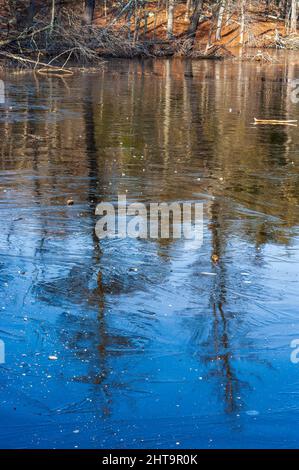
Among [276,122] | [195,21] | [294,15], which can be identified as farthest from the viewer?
[294,15]

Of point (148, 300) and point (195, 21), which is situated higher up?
point (195, 21)

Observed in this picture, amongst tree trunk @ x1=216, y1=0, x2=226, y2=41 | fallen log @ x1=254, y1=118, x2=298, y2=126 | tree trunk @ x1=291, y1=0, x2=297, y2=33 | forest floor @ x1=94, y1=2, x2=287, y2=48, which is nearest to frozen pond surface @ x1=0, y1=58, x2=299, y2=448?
fallen log @ x1=254, y1=118, x2=298, y2=126

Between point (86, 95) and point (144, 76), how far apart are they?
26.3ft

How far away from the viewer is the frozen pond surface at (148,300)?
4840 millimetres

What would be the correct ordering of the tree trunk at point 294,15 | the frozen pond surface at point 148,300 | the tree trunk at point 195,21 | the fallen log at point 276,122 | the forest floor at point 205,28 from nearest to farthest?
the frozen pond surface at point 148,300, the fallen log at point 276,122, the tree trunk at point 195,21, the forest floor at point 205,28, the tree trunk at point 294,15

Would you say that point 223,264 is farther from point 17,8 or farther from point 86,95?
point 17,8

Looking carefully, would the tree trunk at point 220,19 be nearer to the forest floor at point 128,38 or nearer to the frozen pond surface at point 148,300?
the forest floor at point 128,38

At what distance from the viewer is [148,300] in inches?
265

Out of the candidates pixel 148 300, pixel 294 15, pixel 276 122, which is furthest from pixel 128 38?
pixel 148 300

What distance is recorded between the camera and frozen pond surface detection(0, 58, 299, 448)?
484cm

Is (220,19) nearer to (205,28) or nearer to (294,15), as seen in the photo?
(205,28)

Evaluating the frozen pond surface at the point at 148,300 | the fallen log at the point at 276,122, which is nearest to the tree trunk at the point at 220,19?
the fallen log at the point at 276,122

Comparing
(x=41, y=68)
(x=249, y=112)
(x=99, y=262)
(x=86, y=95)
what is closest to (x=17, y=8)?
(x=41, y=68)

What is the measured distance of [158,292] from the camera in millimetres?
6914
